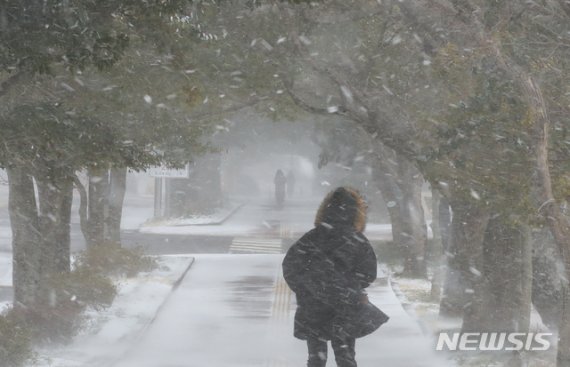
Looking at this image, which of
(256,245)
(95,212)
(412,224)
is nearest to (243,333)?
(95,212)

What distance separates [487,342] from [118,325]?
5.74 m

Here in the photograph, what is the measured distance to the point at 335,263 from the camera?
7188 mm

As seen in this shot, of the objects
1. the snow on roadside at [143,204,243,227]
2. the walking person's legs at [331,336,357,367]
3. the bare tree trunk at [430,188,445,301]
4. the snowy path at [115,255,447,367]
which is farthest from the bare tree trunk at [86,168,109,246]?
the snow on roadside at [143,204,243,227]

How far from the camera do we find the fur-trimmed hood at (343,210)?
7117 millimetres

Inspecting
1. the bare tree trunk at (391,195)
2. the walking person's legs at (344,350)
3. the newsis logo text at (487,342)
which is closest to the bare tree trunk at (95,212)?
the bare tree trunk at (391,195)

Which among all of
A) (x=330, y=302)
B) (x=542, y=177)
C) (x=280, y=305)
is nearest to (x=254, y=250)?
(x=280, y=305)

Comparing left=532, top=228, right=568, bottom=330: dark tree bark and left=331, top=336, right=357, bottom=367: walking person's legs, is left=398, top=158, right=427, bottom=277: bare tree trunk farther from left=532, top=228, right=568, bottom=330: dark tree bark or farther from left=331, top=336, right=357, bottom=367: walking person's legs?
left=331, top=336, right=357, bottom=367: walking person's legs

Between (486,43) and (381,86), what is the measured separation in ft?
23.8

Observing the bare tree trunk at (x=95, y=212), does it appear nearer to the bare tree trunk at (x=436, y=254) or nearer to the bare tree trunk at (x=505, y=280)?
the bare tree trunk at (x=436, y=254)

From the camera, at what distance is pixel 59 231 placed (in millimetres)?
15688

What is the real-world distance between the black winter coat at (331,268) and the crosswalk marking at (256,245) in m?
23.6

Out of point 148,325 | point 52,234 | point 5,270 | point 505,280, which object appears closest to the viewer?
point 505,280

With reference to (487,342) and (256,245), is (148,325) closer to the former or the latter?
(487,342)

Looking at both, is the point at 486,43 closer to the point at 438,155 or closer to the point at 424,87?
the point at 438,155
